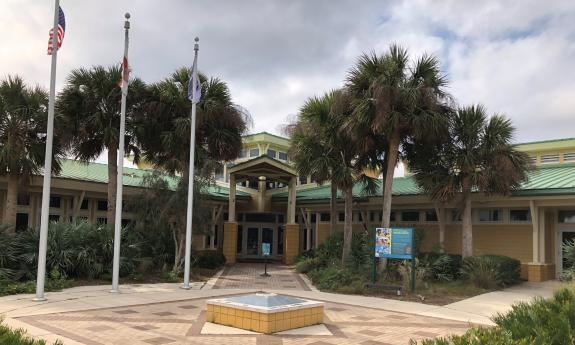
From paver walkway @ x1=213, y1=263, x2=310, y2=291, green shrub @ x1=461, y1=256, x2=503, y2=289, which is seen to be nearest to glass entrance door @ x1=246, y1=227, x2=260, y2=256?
paver walkway @ x1=213, y1=263, x2=310, y2=291

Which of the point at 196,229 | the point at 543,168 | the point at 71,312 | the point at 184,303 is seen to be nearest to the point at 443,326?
the point at 184,303

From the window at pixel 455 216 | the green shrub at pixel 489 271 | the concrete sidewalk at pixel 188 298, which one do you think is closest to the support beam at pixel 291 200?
the window at pixel 455 216

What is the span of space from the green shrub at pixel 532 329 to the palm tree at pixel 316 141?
1334 centimetres

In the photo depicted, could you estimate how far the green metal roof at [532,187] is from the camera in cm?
1905

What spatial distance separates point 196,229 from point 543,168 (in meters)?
16.8

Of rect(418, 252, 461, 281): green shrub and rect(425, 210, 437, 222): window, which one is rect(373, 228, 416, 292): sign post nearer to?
rect(418, 252, 461, 281): green shrub

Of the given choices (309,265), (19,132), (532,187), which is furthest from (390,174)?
(19,132)

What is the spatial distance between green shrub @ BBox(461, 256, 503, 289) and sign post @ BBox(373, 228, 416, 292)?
2.92m

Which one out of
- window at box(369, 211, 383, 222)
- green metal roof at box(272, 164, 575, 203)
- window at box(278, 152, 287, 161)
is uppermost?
window at box(278, 152, 287, 161)

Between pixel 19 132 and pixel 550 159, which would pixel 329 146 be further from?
pixel 550 159

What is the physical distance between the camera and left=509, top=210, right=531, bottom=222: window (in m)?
21.1

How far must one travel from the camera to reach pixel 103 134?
19484 mm

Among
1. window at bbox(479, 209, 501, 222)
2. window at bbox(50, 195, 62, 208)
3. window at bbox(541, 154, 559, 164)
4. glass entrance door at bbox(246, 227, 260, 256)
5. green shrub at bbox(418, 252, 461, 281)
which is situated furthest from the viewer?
glass entrance door at bbox(246, 227, 260, 256)

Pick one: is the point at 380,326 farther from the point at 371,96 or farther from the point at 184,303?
the point at 371,96
